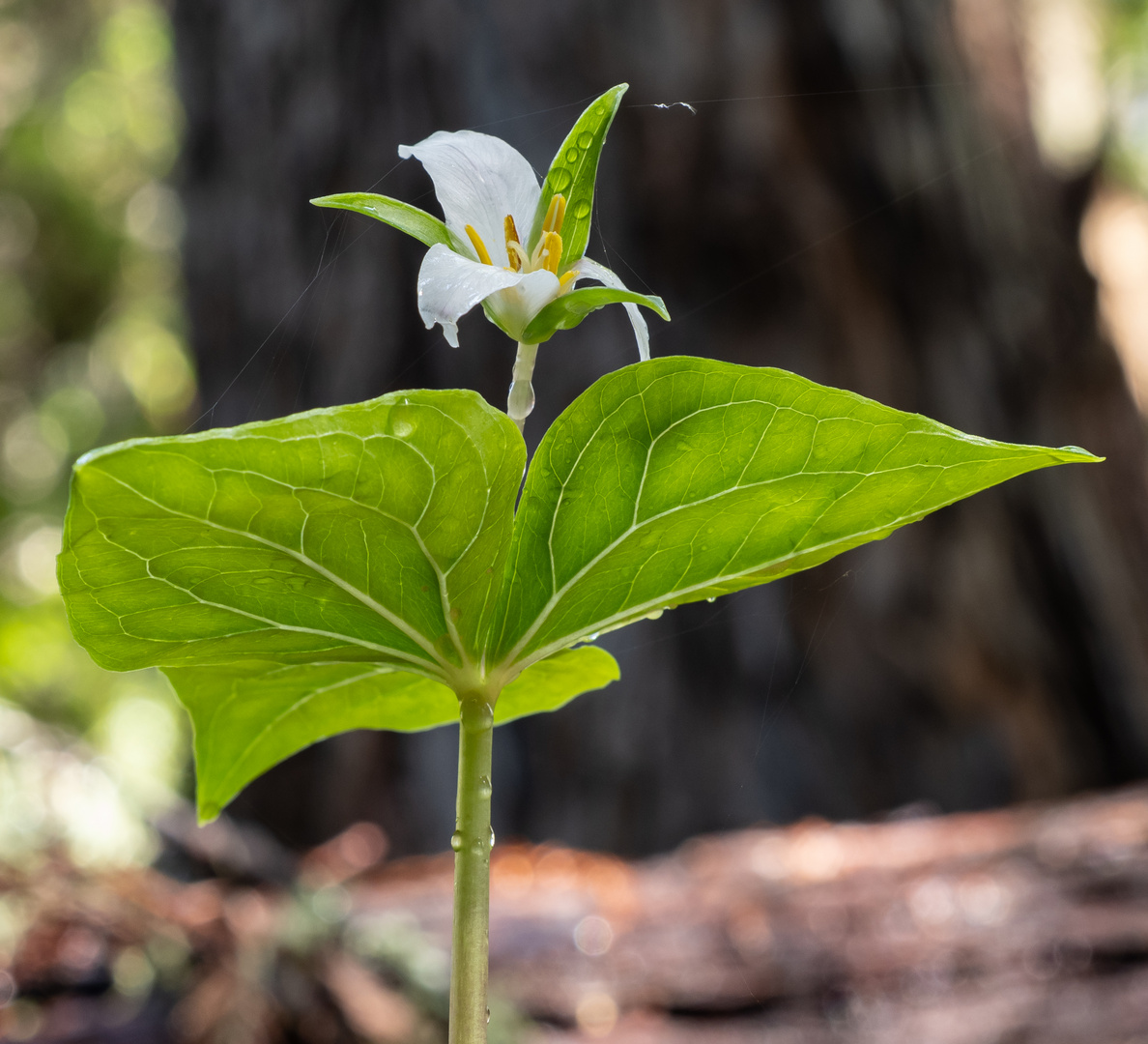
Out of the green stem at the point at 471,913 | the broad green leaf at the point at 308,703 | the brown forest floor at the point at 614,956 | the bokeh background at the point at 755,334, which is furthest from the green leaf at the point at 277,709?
the bokeh background at the point at 755,334

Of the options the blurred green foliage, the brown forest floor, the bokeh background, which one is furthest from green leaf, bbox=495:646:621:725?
the blurred green foliage

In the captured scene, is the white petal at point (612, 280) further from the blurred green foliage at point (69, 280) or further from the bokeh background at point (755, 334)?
the blurred green foliage at point (69, 280)

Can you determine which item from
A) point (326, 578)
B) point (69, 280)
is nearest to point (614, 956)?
point (326, 578)

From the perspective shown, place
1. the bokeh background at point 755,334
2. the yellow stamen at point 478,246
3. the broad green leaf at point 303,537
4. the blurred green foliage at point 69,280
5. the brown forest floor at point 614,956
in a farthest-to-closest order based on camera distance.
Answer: the blurred green foliage at point 69,280, the bokeh background at point 755,334, the brown forest floor at point 614,956, the yellow stamen at point 478,246, the broad green leaf at point 303,537

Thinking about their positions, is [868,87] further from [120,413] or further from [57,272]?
[57,272]

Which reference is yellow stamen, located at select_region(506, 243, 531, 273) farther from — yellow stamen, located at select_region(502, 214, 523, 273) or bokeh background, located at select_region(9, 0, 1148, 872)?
bokeh background, located at select_region(9, 0, 1148, 872)

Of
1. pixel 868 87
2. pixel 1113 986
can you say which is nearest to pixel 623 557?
pixel 1113 986

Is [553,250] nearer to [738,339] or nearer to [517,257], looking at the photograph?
[517,257]
